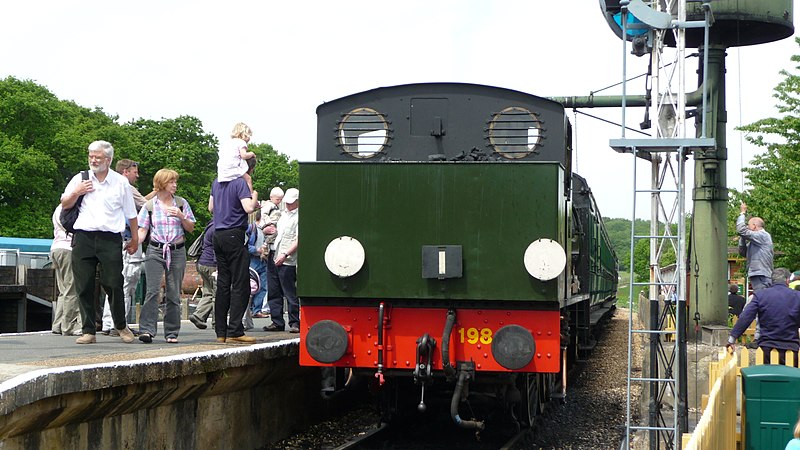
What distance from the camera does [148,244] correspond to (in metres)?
10.1

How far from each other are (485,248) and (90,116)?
194 feet

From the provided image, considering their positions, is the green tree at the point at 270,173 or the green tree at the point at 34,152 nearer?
the green tree at the point at 34,152

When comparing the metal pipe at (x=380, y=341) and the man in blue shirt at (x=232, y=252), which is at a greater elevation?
the man in blue shirt at (x=232, y=252)

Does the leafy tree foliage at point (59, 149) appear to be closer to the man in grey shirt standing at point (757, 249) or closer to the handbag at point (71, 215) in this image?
the man in grey shirt standing at point (757, 249)

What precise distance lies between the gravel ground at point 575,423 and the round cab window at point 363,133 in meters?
2.97

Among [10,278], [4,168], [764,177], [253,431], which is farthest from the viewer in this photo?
[4,168]

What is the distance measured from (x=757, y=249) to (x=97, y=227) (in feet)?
32.4

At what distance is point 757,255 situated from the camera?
48.6 feet

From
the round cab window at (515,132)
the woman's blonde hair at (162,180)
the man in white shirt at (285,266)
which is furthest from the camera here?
the man in white shirt at (285,266)

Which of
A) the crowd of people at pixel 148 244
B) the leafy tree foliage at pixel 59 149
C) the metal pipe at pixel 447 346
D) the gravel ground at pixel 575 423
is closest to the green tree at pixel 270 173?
the leafy tree foliage at pixel 59 149

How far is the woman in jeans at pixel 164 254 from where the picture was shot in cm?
997

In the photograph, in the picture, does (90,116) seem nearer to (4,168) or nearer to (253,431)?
(4,168)

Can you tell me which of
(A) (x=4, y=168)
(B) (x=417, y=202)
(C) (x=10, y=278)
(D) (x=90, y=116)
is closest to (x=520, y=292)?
(B) (x=417, y=202)

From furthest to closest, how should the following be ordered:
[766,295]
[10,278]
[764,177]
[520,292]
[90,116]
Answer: [90,116] → [10,278] → [764,177] → [766,295] → [520,292]
